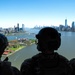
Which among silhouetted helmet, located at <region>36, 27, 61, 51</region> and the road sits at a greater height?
silhouetted helmet, located at <region>36, 27, 61, 51</region>

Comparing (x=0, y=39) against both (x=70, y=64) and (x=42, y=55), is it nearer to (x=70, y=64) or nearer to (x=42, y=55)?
(x=42, y=55)

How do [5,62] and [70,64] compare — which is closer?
[5,62]

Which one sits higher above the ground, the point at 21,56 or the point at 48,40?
the point at 48,40

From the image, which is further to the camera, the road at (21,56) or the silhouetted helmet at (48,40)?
the road at (21,56)

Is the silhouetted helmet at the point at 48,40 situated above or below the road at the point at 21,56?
above

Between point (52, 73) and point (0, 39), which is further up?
point (0, 39)

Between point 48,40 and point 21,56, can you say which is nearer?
point 48,40

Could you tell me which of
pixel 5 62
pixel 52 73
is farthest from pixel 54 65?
pixel 5 62

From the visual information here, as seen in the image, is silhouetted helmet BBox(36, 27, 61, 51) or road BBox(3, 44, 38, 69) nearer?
silhouetted helmet BBox(36, 27, 61, 51)
